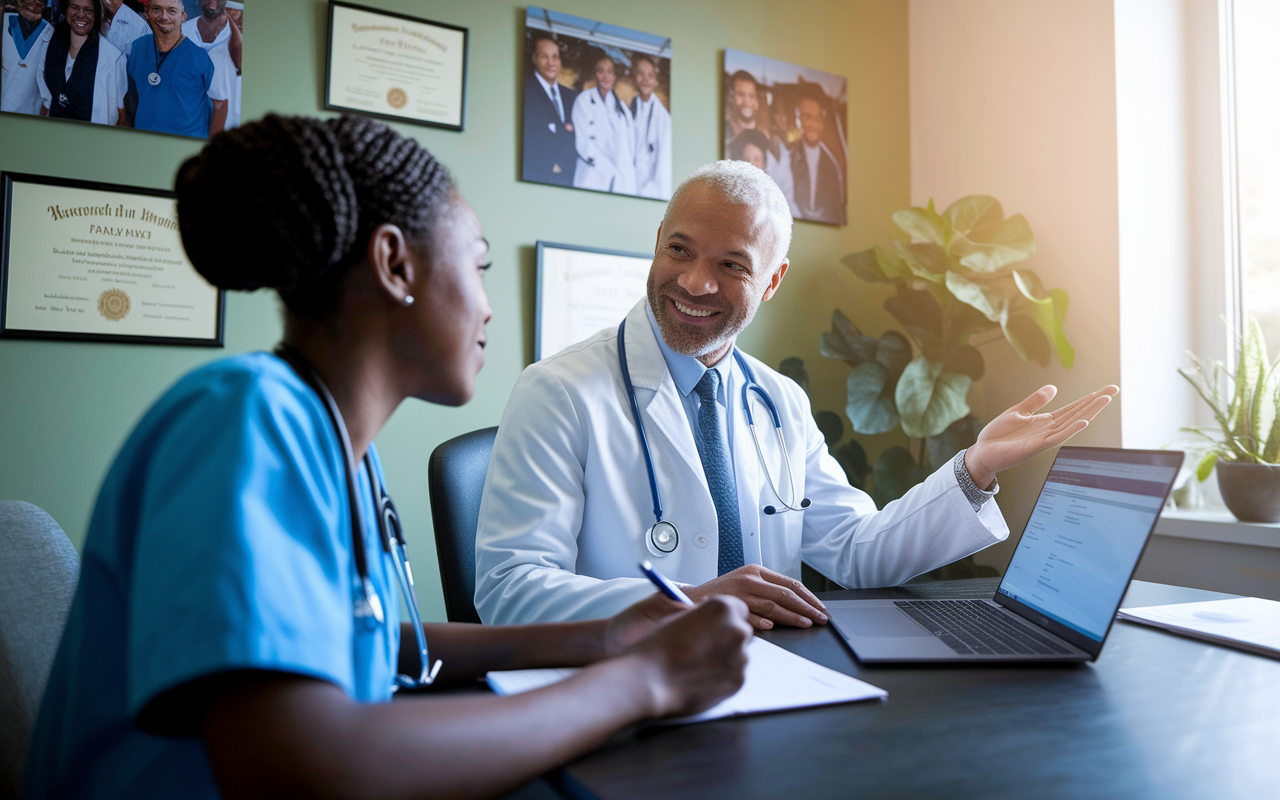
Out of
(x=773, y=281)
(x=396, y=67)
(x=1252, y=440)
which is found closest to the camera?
(x=773, y=281)

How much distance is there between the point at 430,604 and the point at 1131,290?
2166mm

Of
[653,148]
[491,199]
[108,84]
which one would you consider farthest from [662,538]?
[108,84]

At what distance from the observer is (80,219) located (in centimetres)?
185

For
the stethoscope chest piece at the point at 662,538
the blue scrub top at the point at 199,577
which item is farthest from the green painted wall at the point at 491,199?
the blue scrub top at the point at 199,577

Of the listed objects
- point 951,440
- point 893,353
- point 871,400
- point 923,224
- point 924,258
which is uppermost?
point 923,224

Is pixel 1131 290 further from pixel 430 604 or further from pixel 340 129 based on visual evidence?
pixel 340 129

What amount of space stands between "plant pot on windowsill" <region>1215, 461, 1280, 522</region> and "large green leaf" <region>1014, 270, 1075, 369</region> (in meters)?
0.52

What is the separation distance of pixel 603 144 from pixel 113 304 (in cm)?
138

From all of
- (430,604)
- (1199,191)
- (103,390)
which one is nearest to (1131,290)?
(1199,191)

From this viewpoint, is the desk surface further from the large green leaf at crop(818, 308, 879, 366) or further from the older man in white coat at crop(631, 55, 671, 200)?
the older man in white coat at crop(631, 55, 671, 200)

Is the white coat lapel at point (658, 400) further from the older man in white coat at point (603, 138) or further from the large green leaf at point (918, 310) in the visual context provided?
the large green leaf at point (918, 310)

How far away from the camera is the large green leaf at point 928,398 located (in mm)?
2289

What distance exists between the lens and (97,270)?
1864 mm

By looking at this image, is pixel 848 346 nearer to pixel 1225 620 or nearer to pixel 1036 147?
pixel 1036 147
